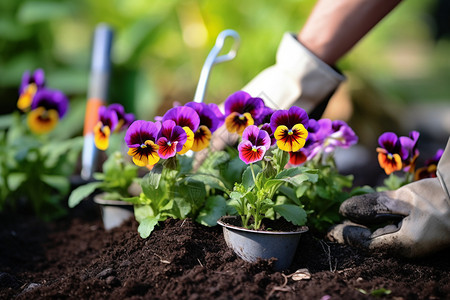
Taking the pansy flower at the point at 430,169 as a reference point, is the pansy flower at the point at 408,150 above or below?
above

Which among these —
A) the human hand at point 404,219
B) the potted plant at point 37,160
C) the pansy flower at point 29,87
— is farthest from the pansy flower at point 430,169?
the pansy flower at point 29,87

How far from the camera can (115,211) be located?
7.58 feet

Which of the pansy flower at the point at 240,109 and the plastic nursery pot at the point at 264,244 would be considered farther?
the pansy flower at the point at 240,109

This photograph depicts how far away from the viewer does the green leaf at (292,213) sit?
5.56 feet

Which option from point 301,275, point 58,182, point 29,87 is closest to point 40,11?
point 29,87

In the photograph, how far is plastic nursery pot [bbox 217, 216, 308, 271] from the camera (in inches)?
64.6

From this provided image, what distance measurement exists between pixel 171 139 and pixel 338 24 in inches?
36.9

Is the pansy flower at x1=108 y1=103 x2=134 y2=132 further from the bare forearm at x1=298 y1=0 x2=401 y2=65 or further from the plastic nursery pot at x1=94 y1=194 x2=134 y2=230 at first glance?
the bare forearm at x1=298 y1=0 x2=401 y2=65

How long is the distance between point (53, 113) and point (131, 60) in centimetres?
259

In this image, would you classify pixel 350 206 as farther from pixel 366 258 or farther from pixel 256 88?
pixel 256 88

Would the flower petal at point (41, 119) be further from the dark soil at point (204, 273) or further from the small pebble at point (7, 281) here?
the small pebble at point (7, 281)

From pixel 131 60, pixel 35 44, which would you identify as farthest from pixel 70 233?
pixel 35 44

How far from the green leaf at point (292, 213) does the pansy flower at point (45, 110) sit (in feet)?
5.55

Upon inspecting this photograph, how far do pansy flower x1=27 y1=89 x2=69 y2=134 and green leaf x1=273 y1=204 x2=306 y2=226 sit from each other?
5.55 feet
